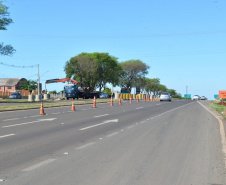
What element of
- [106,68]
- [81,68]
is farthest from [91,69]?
[106,68]

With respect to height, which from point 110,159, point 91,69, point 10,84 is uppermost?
point 91,69

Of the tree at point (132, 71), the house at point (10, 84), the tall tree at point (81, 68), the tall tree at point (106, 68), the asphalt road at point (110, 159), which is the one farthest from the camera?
the house at point (10, 84)

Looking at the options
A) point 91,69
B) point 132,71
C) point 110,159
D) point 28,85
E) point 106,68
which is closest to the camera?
point 110,159

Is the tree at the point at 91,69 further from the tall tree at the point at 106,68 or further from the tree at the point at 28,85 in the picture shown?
the tree at the point at 28,85

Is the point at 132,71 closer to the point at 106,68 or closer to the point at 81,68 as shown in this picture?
the point at 106,68

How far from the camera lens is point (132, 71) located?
118438mm

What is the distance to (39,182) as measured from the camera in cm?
566

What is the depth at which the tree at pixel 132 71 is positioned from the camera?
117m

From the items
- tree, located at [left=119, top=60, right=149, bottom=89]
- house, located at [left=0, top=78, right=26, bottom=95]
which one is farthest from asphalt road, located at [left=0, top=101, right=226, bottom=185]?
house, located at [left=0, top=78, right=26, bottom=95]

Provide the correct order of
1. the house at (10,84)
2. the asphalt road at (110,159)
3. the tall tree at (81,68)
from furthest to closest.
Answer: the house at (10,84) → the tall tree at (81,68) → the asphalt road at (110,159)

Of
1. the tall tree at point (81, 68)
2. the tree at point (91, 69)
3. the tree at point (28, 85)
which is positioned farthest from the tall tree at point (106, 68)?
the tree at point (28, 85)

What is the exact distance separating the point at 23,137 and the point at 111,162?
482 centimetres

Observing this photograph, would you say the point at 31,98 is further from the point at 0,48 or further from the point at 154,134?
the point at 154,134

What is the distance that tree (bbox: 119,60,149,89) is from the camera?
383 ft
